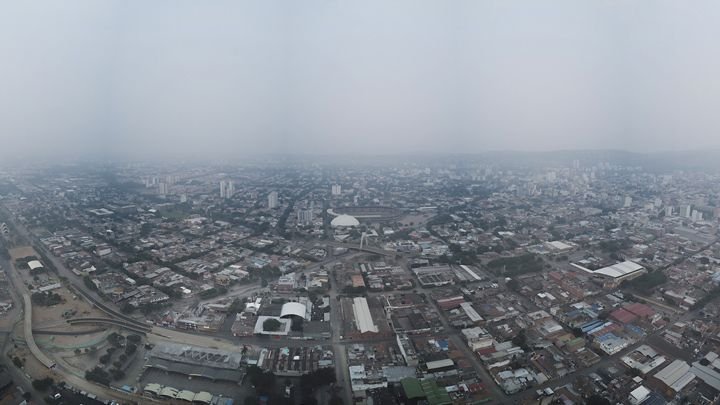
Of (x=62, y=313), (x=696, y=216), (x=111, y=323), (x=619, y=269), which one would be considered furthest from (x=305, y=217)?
(x=696, y=216)

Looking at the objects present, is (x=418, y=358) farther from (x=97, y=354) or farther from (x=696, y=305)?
(x=696, y=305)

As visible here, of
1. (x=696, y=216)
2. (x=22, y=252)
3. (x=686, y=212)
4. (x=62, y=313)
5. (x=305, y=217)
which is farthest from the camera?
(x=686, y=212)

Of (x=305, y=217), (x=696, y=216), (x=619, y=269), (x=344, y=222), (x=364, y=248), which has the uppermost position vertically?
(x=696, y=216)

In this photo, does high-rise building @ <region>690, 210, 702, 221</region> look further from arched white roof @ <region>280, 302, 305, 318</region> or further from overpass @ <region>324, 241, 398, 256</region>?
arched white roof @ <region>280, 302, 305, 318</region>

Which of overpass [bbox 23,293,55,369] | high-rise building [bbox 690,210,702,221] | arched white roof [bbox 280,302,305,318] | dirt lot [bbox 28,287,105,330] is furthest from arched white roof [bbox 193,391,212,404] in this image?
high-rise building [bbox 690,210,702,221]

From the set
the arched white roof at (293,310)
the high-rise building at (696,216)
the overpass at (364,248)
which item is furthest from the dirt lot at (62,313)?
the high-rise building at (696,216)

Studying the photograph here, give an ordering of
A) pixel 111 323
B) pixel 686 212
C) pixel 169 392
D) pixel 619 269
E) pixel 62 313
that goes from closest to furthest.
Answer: pixel 169 392, pixel 111 323, pixel 62 313, pixel 619 269, pixel 686 212

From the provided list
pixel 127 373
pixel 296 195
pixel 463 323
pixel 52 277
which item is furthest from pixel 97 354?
pixel 296 195

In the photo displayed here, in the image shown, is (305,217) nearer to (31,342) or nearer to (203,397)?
(31,342)

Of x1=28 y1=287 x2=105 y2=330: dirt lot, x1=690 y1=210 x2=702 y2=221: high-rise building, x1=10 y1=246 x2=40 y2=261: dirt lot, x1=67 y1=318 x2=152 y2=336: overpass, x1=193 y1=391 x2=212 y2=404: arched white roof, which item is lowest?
x1=193 y1=391 x2=212 y2=404: arched white roof
